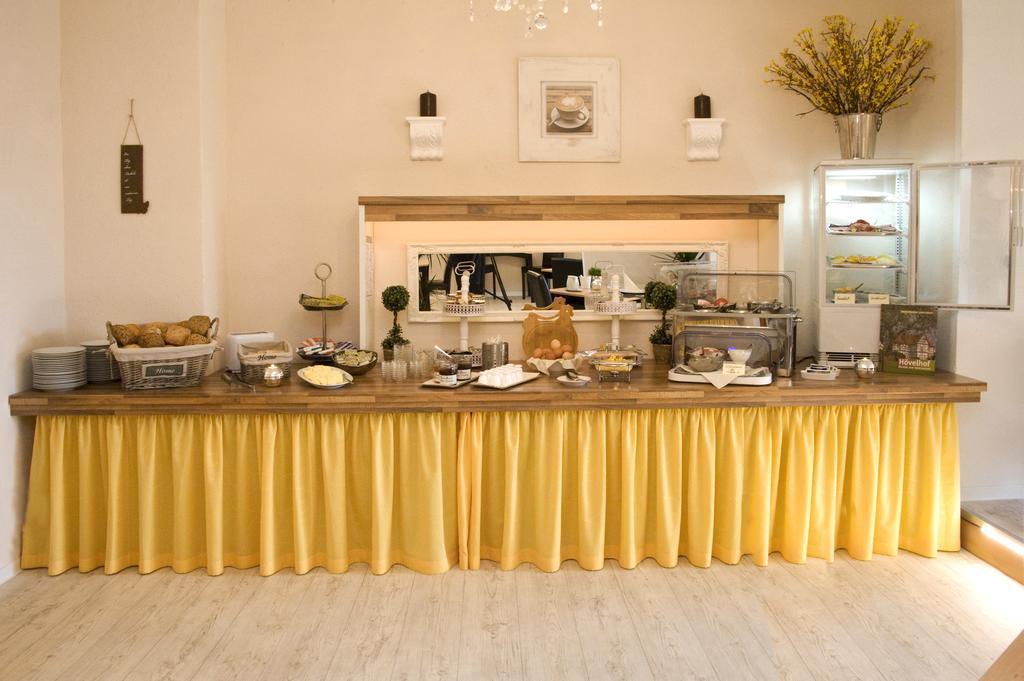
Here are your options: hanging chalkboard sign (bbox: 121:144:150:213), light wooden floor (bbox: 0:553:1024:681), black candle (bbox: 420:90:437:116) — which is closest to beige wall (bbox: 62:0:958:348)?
black candle (bbox: 420:90:437:116)

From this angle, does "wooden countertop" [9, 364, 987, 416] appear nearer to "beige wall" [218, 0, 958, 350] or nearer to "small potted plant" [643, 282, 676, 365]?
"small potted plant" [643, 282, 676, 365]

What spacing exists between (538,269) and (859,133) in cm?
175

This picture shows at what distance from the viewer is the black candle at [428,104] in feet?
12.2

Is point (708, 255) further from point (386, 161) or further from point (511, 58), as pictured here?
point (386, 161)

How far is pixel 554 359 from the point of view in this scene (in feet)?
11.7

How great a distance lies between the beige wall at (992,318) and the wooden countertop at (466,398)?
39 centimetres

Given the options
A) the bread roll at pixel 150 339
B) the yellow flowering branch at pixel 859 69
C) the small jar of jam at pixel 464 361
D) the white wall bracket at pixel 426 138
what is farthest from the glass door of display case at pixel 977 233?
the bread roll at pixel 150 339

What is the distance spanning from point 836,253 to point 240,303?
314cm

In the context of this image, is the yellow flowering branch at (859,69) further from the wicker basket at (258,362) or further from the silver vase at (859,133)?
the wicker basket at (258,362)

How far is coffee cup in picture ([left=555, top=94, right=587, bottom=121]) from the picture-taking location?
3.83 m

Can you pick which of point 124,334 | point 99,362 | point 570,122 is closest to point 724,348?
point 570,122

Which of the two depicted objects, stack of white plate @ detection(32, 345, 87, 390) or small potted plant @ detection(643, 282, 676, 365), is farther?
small potted plant @ detection(643, 282, 676, 365)

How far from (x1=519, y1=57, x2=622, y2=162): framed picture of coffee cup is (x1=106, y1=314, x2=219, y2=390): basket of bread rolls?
6.27 ft

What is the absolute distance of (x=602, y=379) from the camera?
3.12m
